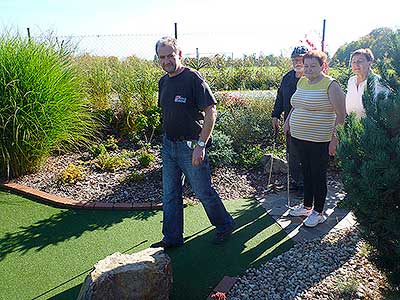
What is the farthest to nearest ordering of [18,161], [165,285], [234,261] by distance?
[18,161], [234,261], [165,285]

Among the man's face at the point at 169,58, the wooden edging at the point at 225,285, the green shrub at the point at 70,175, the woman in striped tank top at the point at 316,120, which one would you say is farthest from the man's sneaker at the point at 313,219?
the green shrub at the point at 70,175

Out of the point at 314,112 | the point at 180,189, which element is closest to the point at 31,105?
the point at 180,189

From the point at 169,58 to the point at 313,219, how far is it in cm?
206

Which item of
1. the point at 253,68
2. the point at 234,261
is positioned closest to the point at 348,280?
the point at 234,261

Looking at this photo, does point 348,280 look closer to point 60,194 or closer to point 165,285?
point 165,285

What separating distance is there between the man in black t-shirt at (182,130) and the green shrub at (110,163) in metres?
2.16

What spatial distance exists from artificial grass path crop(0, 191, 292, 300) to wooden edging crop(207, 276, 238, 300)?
0.30 ft

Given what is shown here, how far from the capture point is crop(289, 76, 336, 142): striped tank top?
350 centimetres

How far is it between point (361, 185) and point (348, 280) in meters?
1.06

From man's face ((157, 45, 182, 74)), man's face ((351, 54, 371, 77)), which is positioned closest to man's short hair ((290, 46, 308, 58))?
man's face ((351, 54, 371, 77))

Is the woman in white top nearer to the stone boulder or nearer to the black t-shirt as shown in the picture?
the black t-shirt

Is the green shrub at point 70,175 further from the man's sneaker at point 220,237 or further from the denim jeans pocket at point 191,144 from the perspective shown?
the denim jeans pocket at point 191,144

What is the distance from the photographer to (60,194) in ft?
15.8

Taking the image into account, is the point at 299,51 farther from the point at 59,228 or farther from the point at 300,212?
the point at 59,228
